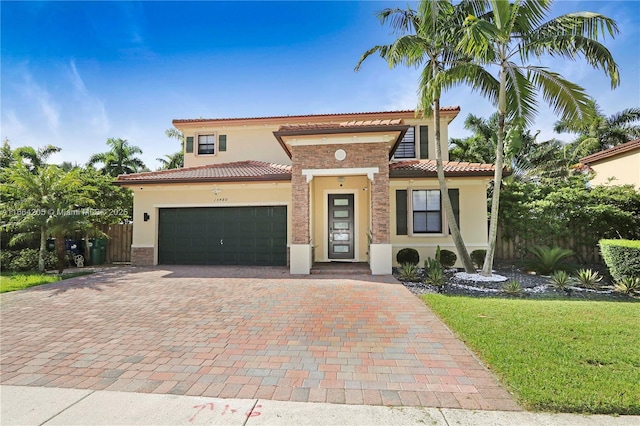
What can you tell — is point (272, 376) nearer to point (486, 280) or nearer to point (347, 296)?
point (347, 296)

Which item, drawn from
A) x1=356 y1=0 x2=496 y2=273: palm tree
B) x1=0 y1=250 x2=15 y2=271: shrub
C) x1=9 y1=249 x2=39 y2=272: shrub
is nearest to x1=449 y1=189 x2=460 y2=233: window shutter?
x1=356 y1=0 x2=496 y2=273: palm tree

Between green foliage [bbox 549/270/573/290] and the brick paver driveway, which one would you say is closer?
the brick paver driveway

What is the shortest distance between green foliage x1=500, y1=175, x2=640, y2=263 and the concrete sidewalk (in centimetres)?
1081

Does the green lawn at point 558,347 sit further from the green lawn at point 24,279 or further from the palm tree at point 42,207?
the palm tree at point 42,207

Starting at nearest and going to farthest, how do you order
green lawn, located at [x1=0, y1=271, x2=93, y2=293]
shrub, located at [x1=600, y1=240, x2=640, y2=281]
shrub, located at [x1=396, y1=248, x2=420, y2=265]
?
shrub, located at [x1=600, y1=240, x2=640, y2=281] → green lawn, located at [x1=0, y1=271, x2=93, y2=293] → shrub, located at [x1=396, y1=248, x2=420, y2=265]

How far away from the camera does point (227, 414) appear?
9.31ft

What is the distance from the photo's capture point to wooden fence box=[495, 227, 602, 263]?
12398 mm

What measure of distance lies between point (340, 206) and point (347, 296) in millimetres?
5819

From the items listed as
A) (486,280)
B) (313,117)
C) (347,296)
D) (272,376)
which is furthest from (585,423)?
(313,117)

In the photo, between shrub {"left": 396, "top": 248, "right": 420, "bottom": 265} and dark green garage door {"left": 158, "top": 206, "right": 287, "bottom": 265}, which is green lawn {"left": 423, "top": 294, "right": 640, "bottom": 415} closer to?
shrub {"left": 396, "top": 248, "right": 420, "bottom": 265}

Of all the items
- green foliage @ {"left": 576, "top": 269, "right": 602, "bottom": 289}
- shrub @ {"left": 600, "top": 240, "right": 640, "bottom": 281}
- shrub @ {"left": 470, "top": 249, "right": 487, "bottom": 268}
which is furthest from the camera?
shrub @ {"left": 470, "top": 249, "right": 487, "bottom": 268}

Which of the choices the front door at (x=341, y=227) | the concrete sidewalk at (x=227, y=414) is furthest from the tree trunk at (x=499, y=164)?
the concrete sidewalk at (x=227, y=414)

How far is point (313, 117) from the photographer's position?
1524cm

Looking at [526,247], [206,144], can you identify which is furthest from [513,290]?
[206,144]
